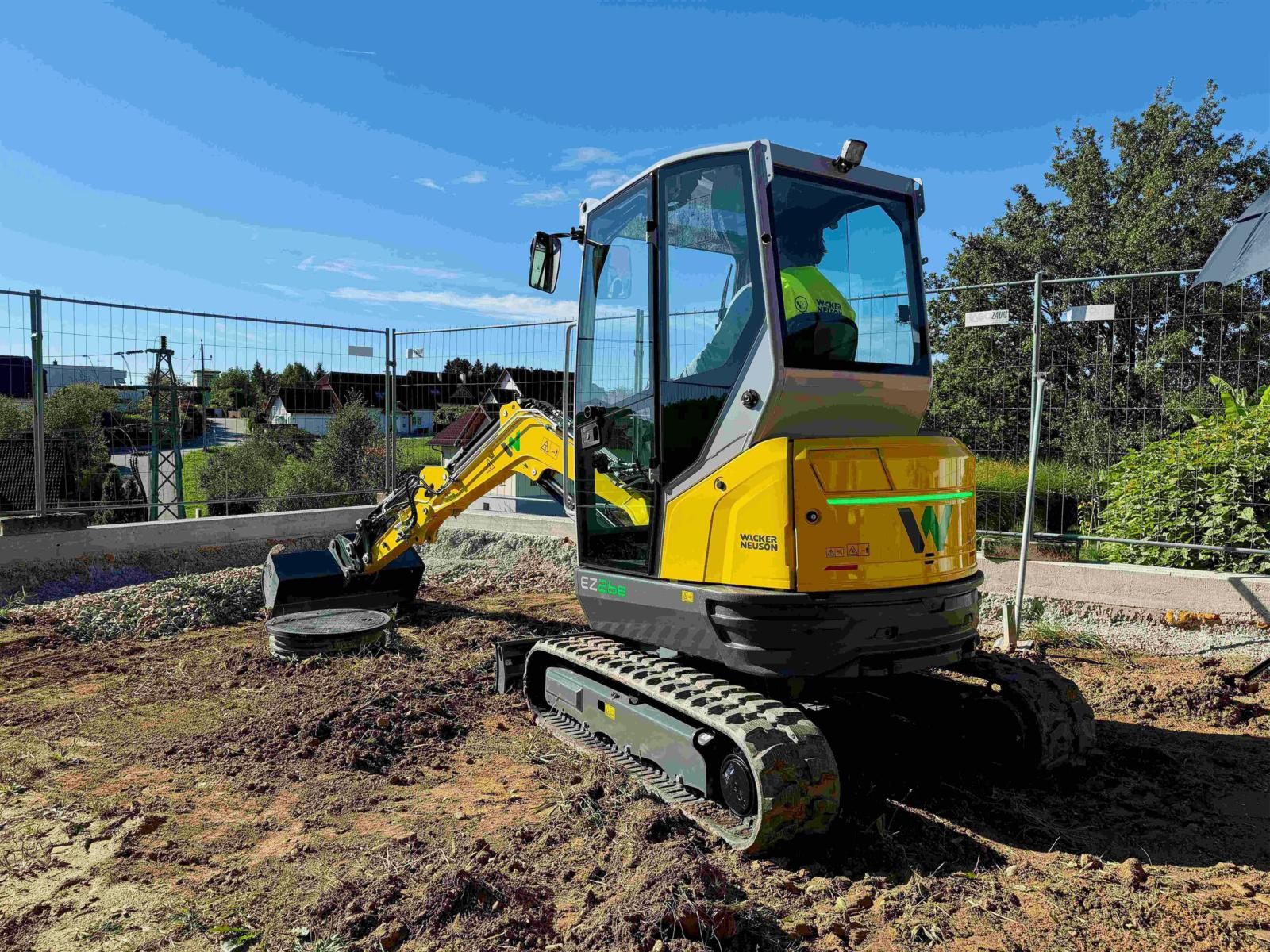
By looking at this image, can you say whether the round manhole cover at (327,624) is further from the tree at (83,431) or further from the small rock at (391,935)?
the tree at (83,431)

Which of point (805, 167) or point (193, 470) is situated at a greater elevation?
point (805, 167)

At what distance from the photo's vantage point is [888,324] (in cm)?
453

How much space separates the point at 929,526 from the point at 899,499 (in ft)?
0.83

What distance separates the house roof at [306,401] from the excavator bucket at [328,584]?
595cm

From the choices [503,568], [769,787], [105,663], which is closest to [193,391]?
Answer: [503,568]

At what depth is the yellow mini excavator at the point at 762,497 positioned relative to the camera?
3945 mm

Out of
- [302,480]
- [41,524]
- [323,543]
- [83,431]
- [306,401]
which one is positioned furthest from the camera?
[302,480]

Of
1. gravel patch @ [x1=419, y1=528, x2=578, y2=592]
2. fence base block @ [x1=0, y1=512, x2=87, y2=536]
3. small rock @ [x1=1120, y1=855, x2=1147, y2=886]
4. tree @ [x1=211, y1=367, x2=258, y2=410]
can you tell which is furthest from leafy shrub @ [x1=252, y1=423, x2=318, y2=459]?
small rock @ [x1=1120, y1=855, x2=1147, y2=886]

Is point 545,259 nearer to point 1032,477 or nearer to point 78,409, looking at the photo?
point 1032,477

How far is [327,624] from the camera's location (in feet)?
22.5

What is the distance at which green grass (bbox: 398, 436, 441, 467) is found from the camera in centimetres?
1333

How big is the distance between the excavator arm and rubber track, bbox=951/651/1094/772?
6.87 feet

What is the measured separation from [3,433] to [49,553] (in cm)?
288

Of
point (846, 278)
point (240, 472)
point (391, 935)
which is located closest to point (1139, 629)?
point (846, 278)
